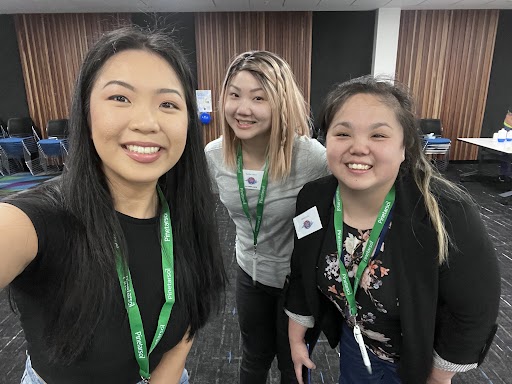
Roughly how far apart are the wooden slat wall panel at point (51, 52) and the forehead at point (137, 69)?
756 cm

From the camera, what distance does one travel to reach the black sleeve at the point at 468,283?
39.0 inches

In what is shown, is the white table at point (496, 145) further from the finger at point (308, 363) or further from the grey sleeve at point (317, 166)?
the finger at point (308, 363)

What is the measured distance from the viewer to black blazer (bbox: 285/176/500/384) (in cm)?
100

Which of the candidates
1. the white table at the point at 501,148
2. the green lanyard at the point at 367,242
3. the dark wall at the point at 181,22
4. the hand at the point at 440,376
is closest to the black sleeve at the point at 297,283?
the green lanyard at the point at 367,242

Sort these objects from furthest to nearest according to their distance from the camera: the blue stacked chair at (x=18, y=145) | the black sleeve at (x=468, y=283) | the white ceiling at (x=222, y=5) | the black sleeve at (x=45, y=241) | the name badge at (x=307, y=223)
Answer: the blue stacked chair at (x=18, y=145)
the white ceiling at (x=222, y=5)
the name badge at (x=307, y=223)
the black sleeve at (x=468, y=283)
the black sleeve at (x=45, y=241)

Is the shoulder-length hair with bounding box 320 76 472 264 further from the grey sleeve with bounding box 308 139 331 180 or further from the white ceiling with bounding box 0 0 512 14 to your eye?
the white ceiling with bounding box 0 0 512 14

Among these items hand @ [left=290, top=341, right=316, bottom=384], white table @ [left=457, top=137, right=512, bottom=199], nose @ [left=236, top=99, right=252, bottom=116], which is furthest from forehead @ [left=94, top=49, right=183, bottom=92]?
white table @ [left=457, top=137, right=512, bottom=199]

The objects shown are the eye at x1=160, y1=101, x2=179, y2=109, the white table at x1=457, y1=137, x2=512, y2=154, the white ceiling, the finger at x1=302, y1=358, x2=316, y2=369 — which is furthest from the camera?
the white ceiling

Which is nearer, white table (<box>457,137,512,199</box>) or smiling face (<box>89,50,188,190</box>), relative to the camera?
smiling face (<box>89,50,188,190</box>)

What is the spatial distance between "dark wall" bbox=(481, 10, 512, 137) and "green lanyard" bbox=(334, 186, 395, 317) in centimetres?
858

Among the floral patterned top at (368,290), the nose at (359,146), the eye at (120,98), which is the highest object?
the eye at (120,98)

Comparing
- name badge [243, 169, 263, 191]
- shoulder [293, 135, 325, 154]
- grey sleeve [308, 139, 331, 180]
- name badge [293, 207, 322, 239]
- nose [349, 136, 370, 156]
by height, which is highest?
nose [349, 136, 370, 156]

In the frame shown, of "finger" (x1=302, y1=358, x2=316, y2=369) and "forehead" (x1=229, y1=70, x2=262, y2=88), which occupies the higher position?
"forehead" (x1=229, y1=70, x2=262, y2=88)

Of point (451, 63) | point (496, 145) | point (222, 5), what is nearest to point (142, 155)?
point (496, 145)
